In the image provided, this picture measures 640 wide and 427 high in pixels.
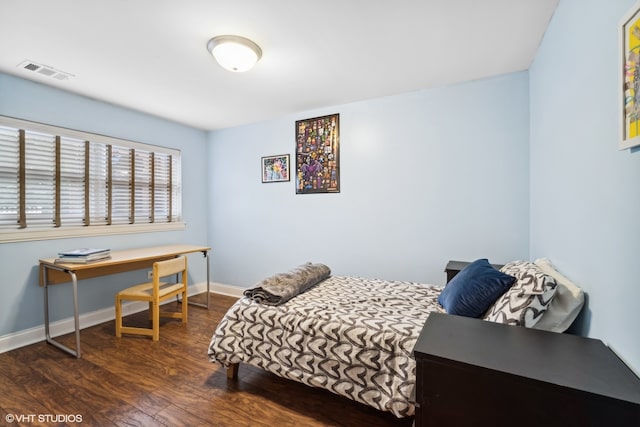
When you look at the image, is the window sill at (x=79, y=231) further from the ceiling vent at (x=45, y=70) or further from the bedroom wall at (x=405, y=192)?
the ceiling vent at (x=45, y=70)

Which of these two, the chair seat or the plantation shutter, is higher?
the plantation shutter

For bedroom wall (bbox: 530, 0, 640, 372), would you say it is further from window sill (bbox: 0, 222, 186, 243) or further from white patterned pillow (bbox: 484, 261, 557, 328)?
window sill (bbox: 0, 222, 186, 243)

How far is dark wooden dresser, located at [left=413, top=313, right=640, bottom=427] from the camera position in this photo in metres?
0.78

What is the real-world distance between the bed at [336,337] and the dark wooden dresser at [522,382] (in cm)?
41

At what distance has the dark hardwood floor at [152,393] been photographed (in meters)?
1.65

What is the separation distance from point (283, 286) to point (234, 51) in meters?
1.67

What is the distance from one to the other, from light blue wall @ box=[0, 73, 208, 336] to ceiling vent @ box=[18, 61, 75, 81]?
0.96 ft

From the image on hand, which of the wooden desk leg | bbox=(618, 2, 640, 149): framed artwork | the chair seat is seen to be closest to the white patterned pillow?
bbox=(618, 2, 640, 149): framed artwork

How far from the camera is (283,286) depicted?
209 cm

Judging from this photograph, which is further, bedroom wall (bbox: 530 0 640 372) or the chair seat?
the chair seat

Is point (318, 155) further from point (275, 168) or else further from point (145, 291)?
point (145, 291)

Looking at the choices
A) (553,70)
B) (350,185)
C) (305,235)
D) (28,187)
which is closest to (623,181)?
(553,70)

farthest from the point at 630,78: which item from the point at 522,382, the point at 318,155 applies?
the point at 318,155

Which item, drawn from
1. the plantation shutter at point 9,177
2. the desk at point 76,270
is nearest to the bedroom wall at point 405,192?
the desk at point 76,270
